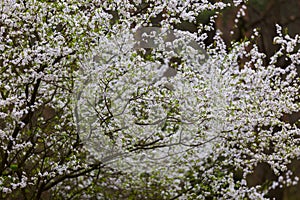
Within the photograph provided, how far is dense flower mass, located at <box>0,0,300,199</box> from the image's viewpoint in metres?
4.27

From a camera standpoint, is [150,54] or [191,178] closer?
[150,54]

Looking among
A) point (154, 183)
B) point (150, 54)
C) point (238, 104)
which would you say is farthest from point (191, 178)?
point (150, 54)

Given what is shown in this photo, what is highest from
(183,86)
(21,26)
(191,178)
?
(21,26)

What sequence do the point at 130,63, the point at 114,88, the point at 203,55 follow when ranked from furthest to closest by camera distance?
the point at 203,55, the point at 114,88, the point at 130,63

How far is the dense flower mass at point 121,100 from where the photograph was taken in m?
4.27

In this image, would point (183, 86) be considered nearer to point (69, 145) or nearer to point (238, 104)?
point (238, 104)

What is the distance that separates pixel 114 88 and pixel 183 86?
59cm

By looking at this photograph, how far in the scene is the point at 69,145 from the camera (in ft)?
15.5

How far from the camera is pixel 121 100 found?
4641mm

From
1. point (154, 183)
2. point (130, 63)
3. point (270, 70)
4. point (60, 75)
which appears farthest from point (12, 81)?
point (270, 70)

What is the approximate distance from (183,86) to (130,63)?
0.56 m

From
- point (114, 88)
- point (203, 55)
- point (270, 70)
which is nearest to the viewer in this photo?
point (114, 88)

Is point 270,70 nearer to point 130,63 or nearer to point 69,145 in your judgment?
point 130,63

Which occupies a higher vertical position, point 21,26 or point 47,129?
point 21,26
